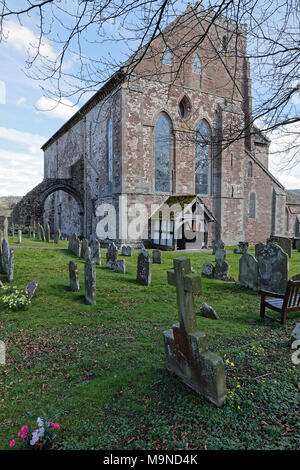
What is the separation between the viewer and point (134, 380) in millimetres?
3617

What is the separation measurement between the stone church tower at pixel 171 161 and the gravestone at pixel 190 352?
12.2 meters

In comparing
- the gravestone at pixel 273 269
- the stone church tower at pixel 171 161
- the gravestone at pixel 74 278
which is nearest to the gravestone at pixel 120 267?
the gravestone at pixel 74 278

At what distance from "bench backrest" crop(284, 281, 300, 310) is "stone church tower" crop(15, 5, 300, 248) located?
404 inches

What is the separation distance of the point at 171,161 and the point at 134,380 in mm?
17823

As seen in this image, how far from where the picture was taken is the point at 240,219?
2258 cm

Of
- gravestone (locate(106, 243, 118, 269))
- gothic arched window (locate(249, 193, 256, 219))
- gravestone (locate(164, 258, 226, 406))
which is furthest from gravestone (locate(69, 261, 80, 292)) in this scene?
gothic arched window (locate(249, 193, 256, 219))

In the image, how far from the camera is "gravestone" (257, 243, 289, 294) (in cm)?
795

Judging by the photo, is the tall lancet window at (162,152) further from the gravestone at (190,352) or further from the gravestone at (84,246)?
the gravestone at (190,352)

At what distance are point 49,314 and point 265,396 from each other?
16.1ft

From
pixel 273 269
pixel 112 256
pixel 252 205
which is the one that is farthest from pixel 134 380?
pixel 252 205

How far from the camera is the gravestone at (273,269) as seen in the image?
7.95 meters

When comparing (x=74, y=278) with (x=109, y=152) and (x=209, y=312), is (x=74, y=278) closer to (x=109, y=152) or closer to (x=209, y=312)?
(x=209, y=312)

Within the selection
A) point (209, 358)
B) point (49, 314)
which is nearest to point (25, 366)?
point (49, 314)
